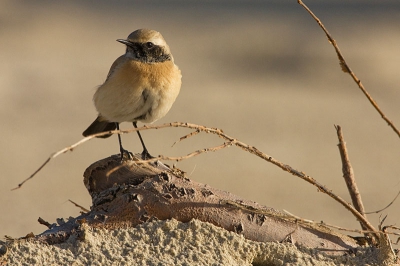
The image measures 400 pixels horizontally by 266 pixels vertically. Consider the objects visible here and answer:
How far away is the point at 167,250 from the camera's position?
3.19 metres

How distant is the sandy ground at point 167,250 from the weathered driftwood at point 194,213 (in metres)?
0.05

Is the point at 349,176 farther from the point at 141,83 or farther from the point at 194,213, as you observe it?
the point at 141,83

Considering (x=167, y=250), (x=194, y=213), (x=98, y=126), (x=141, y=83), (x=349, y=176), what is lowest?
(x=167, y=250)

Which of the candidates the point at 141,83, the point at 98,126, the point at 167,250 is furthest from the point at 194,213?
the point at 98,126

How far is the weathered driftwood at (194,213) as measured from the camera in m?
3.33

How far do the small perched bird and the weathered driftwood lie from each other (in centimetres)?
152

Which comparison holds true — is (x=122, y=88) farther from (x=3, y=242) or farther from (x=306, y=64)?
(x=306, y=64)

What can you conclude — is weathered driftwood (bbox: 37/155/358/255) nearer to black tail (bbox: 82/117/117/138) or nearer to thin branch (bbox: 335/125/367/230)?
thin branch (bbox: 335/125/367/230)

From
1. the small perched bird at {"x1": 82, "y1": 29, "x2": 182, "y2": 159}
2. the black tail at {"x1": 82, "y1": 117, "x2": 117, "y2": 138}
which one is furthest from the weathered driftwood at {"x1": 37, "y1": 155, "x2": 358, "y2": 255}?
the black tail at {"x1": 82, "y1": 117, "x2": 117, "y2": 138}

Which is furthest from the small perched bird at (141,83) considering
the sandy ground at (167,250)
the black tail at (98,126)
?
the sandy ground at (167,250)

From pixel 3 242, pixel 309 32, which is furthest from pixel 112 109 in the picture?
pixel 309 32

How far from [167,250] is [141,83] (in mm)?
1957

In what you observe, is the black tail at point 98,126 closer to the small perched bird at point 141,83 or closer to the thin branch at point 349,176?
the small perched bird at point 141,83

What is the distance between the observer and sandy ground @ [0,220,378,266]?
309 cm
